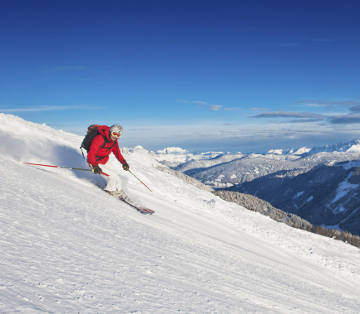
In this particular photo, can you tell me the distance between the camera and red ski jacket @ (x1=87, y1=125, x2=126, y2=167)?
32.4ft

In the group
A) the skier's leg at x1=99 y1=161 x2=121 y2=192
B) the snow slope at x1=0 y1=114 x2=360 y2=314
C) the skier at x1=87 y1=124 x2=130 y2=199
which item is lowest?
the snow slope at x1=0 y1=114 x2=360 y2=314

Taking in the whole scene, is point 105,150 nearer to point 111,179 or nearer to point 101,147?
point 101,147

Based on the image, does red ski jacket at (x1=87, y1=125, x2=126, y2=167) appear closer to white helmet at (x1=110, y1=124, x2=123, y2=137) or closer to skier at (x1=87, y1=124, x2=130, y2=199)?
skier at (x1=87, y1=124, x2=130, y2=199)

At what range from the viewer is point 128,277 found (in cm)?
374

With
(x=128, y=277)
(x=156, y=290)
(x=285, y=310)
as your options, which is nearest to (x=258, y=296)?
(x=285, y=310)

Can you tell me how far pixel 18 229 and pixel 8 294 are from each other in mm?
1964

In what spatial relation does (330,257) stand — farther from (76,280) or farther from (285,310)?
(76,280)

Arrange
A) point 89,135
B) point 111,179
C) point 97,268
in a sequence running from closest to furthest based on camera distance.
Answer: point 97,268 → point 89,135 → point 111,179

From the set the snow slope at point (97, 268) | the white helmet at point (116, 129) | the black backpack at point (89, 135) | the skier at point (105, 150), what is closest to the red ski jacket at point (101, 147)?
the skier at point (105, 150)

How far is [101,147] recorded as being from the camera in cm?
1027

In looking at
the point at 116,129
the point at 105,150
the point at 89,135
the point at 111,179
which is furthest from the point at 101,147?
the point at 111,179

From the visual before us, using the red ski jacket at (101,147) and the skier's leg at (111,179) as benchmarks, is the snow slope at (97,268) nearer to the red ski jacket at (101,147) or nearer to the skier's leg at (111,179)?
the red ski jacket at (101,147)

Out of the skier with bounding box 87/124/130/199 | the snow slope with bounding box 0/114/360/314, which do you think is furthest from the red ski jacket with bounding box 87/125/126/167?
the snow slope with bounding box 0/114/360/314

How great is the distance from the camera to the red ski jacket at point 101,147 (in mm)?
9875
